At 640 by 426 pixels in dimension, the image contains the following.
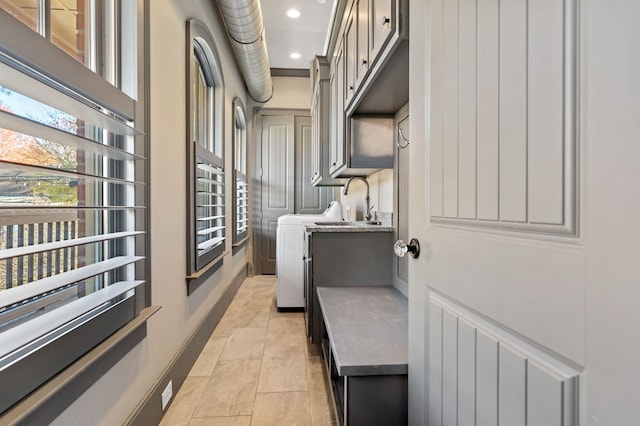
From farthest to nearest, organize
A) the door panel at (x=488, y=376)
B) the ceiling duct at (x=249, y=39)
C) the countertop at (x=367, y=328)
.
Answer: the ceiling duct at (x=249, y=39) → the countertop at (x=367, y=328) → the door panel at (x=488, y=376)

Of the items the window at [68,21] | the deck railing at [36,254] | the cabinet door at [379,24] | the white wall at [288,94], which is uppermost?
the white wall at [288,94]

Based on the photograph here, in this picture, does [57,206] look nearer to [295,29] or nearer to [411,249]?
[411,249]

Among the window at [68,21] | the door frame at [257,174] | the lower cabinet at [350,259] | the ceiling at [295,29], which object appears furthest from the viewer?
the door frame at [257,174]

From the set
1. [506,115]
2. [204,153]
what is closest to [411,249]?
[506,115]

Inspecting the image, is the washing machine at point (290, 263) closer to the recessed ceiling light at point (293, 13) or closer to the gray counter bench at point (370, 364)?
the gray counter bench at point (370, 364)

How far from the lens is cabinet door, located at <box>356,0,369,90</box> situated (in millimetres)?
1662

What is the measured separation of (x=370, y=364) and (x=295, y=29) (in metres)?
3.86

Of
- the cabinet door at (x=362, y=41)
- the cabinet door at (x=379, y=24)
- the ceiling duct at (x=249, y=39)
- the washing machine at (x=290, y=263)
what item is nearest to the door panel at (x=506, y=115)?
the cabinet door at (x=379, y=24)

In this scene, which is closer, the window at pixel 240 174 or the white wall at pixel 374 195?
the white wall at pixel 374 195

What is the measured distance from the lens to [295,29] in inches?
152

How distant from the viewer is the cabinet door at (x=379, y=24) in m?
1.28

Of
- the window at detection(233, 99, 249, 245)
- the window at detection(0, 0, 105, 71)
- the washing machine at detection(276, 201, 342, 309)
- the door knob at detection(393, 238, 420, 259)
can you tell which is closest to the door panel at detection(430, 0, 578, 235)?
the door knob at detection(393, 238, 420, 259)

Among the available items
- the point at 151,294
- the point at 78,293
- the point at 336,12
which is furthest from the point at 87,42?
the point at 336,12

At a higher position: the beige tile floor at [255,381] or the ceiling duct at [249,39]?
the ceiling duct at [249,39]
